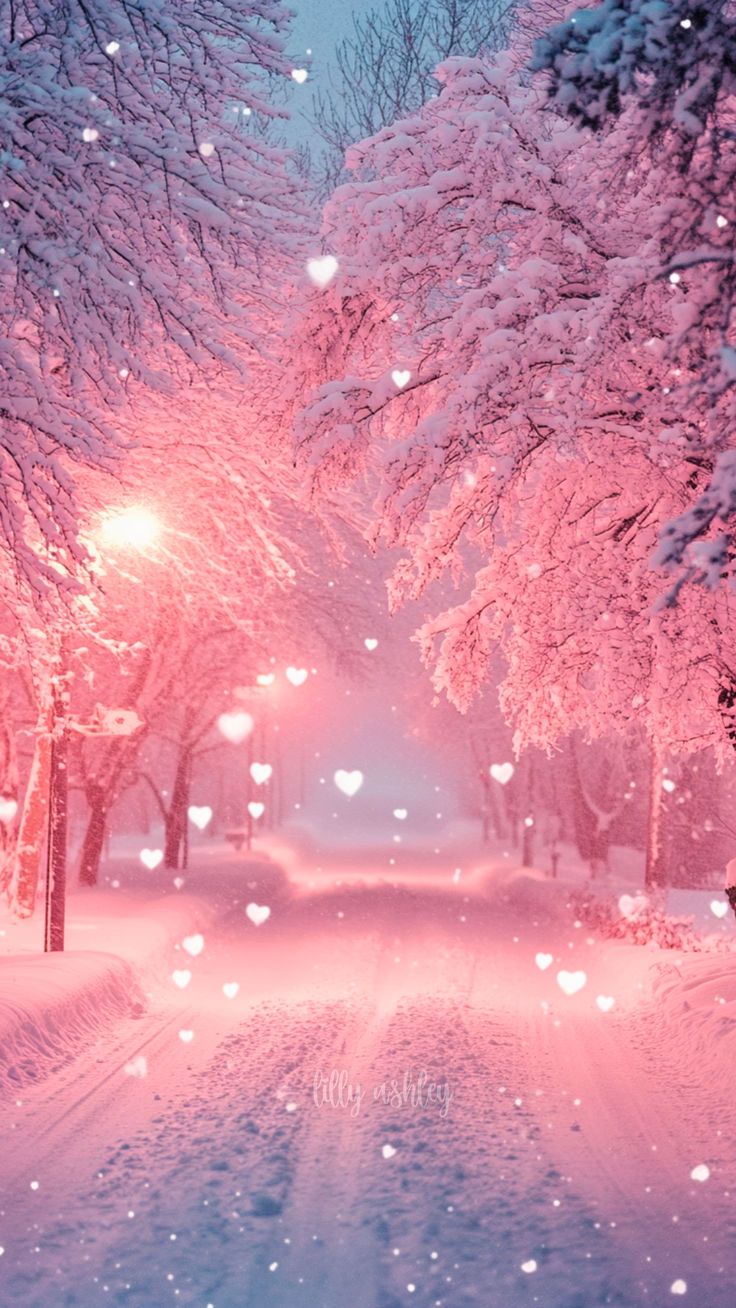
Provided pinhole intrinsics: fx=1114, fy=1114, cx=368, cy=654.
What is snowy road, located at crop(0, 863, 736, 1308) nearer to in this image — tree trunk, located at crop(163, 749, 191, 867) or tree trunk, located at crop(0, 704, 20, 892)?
tree trunk, located at crop(0, 704, 20, 892)

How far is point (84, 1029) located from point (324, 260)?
23.3 feet

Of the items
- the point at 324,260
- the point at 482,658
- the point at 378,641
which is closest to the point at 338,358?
the point at 324,260

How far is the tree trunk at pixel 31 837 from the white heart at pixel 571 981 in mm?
8190

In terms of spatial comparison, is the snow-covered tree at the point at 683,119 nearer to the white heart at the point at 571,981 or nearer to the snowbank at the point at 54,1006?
the snowbank at the point at 54,1006

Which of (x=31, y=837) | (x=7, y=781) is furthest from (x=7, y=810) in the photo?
(x=31, y=837)

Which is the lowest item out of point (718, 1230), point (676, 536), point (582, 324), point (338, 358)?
point (718, 1230)

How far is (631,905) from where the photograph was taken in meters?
21.5

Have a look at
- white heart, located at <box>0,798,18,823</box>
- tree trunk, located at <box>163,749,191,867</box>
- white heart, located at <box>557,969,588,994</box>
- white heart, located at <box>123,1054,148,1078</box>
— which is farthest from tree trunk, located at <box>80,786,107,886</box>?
white heart, located at <box>123,1054,148,1078</box>

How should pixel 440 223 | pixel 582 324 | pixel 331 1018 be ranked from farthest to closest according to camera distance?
pixel 331 1018 → pixel 440 223 → pixel 582 324

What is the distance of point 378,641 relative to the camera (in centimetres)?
2827

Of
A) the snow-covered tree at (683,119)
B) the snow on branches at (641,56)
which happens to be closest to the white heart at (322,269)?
the snow-covered tree at (683,119)

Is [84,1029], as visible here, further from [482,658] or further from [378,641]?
[378,641]

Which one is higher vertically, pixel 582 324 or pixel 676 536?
pixel 582 324

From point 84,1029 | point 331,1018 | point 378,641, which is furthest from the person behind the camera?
point 378,641
